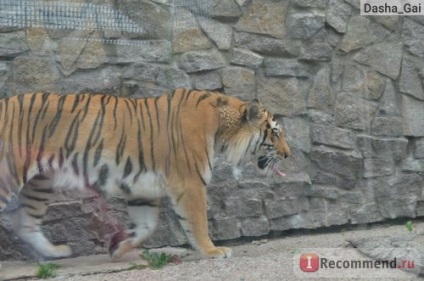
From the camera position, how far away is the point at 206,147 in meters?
6.52

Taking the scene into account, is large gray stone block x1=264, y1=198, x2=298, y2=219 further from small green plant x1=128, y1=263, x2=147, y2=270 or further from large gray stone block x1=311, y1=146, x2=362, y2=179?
small green plant x1=128, y1=263, x2=147, y2=270

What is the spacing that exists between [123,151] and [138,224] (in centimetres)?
62

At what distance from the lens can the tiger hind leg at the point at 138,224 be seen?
662cm

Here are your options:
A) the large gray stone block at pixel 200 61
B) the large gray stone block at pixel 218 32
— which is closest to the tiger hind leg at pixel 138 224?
the large gray stone block at pixel 200 61

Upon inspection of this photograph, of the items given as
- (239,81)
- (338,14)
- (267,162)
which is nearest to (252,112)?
(267,162)

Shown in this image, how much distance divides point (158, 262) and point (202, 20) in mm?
2184

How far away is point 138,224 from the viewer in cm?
667

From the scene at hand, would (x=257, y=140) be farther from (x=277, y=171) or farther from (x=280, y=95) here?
(x=280, y=95)

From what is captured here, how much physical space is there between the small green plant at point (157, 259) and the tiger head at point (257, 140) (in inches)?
41.0

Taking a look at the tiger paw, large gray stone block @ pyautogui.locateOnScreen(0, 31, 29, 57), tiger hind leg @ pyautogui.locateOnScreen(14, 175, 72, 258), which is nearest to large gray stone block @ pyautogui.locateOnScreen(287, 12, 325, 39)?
the tiger paw

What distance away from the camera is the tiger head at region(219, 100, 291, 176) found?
675 cm

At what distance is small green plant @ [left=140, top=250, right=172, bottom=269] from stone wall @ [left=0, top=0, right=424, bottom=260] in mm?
801

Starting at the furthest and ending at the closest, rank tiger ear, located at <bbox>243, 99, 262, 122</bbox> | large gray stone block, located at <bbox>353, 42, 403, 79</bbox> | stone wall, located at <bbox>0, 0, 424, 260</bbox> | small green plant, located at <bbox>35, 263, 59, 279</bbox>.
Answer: large gray stone block, located at <bbox>353, 42, 403, 79</bbox> < stone wall, located at <bbox>0, 0, 424, 260</bbox> < tiger ear, located at <bbox>243, 99, 262, 122</bbox> < small green plant, located at <bbox>35, 263, 59, 279</bbox>

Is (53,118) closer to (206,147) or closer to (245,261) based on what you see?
(206,147)
